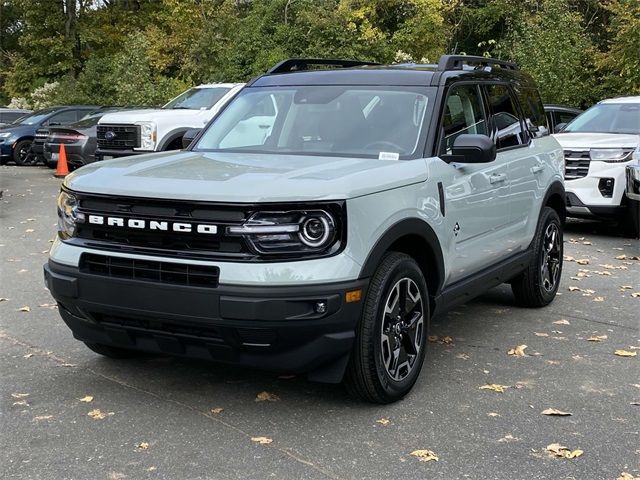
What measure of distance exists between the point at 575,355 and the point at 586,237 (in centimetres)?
569

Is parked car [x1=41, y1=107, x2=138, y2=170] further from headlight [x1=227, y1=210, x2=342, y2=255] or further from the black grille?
headlight [x1=227, y1=210, x2=342, y2=255]

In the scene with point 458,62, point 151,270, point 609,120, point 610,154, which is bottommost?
point 610,154

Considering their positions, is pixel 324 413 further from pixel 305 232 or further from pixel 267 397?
pixel 305 232

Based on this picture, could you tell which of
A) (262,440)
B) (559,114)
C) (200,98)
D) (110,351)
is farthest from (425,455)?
(200,98)

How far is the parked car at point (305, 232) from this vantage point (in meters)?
3.66

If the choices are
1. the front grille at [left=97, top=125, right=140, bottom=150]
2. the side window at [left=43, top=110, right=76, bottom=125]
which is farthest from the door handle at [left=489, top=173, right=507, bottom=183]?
the side window at [left=43, top=110, right=76, bottom=125]

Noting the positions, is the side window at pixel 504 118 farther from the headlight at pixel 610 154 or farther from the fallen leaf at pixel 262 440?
the headlight at pixel 610 154

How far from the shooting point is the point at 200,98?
14.8 meters

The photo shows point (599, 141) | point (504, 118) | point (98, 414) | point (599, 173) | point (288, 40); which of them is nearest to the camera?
point (98, 414)

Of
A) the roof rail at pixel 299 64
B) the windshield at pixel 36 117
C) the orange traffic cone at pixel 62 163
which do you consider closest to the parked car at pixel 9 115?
the windshield at pixel 36 117

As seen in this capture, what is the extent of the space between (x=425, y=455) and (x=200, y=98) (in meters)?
12.2

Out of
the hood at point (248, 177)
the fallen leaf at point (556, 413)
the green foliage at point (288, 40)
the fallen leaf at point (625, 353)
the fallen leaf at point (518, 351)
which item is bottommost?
the fallen leaf at point (625, 353)

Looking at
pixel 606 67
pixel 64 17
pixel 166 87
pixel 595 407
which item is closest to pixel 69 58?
pixel 64 17

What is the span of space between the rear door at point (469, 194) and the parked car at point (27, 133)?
17.1m
